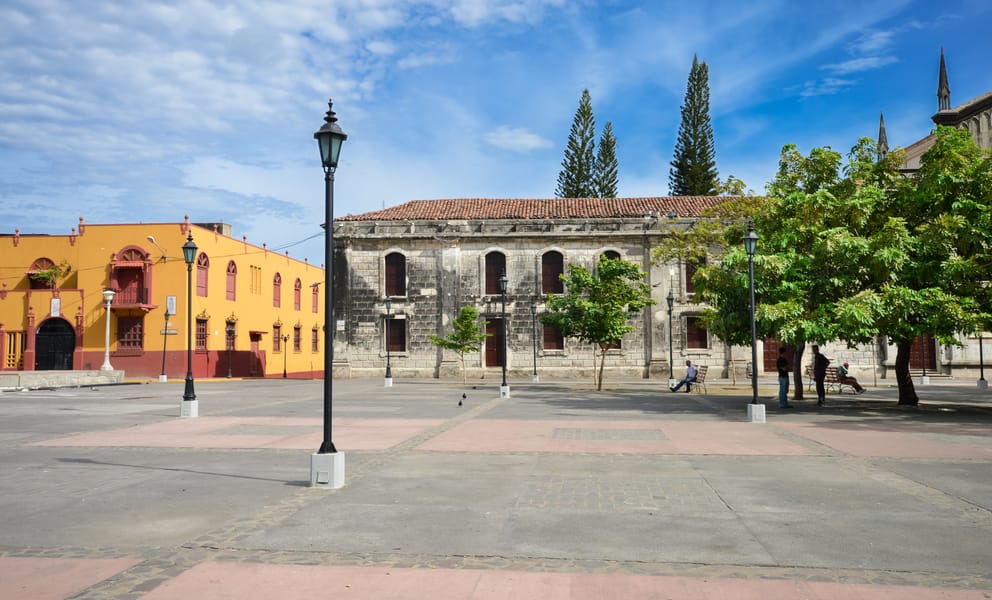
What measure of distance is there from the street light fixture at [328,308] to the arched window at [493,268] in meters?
30.3

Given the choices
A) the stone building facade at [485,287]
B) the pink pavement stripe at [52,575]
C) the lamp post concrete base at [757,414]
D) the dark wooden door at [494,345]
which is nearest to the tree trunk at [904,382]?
the lamp post concrete base at [757,414]

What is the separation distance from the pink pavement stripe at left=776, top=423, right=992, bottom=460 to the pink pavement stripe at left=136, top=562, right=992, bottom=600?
22.4 feet

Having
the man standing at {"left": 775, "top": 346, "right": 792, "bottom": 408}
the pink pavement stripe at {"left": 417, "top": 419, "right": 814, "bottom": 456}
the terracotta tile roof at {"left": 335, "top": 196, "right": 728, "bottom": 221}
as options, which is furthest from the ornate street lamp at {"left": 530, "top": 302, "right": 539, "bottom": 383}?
the pink pavement stripe at {"left": 417, "top": 419, "right": 814, "bottom": 456}

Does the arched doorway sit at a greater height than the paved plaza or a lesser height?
greater

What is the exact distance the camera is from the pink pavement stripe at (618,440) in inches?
439

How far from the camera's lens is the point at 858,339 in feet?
57.7

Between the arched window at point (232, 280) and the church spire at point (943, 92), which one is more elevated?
the church spire at point (943, 92)

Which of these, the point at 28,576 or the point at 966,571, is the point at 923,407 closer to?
the point at 966,571

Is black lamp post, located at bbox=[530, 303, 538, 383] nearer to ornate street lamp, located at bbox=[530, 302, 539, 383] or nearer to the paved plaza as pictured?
ornate street lamp, located at bbox=[530, 302, 539, 383]

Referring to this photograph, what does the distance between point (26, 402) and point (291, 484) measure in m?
17.3

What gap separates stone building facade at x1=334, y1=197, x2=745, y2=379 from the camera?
126ft

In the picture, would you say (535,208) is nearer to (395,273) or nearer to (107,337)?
(395,273)

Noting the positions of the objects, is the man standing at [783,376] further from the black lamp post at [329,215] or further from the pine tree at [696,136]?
the pine tree at [696,136]

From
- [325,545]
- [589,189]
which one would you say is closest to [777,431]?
[325,545]
